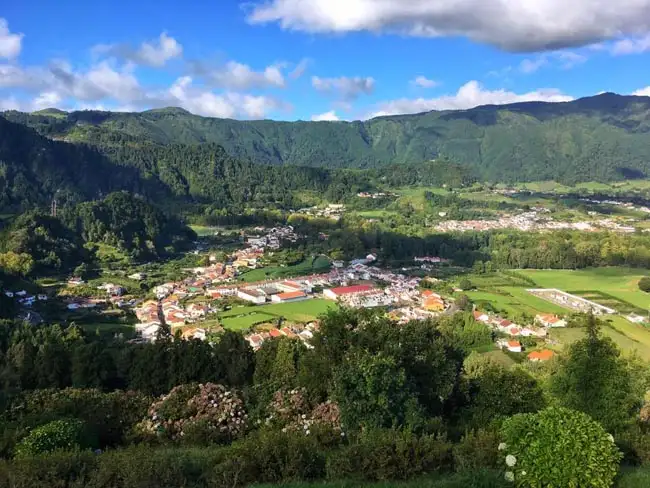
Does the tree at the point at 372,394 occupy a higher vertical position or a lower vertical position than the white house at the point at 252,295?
higher

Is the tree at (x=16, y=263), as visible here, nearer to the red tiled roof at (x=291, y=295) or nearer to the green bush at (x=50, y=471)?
the red tiled roof at (x=291, y=295)

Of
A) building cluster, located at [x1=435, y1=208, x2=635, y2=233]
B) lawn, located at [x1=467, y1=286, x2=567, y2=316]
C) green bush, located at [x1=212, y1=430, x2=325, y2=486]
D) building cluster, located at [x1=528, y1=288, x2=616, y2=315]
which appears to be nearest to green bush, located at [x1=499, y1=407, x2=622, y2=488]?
Result: green bush, located at [x1=212, y1=430, x2=325, y2=486]

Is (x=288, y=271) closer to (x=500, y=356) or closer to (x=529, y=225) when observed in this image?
(x=500, y=356)

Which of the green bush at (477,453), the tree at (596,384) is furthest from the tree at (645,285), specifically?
the green bush at (477,453)

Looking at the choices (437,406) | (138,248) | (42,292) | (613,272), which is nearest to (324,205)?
(138,248)

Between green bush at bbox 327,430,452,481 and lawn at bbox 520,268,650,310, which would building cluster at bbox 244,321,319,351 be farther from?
lawn at bbox 520,268,650,310
